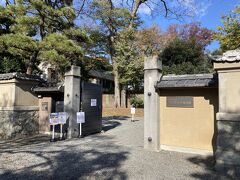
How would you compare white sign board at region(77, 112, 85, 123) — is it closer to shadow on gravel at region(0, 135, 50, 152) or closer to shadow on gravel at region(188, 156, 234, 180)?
shadow on gravel at region(0, 135, 50, 152)

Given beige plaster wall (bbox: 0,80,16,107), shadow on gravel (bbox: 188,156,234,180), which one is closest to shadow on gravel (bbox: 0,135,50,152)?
beige plaster wall (bbox: 0,80,16,107)

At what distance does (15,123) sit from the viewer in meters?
10.8

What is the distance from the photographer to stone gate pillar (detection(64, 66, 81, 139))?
400 inches

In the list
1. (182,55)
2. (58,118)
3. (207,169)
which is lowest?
(207,169)

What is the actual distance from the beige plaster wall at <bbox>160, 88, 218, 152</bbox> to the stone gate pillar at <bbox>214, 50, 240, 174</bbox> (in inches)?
47.1

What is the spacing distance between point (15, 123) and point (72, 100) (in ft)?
9.62

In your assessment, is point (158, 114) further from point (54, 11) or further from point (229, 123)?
point (54, 11)

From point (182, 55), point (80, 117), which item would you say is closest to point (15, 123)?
point (80, 117)

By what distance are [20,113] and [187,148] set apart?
24.9 ft

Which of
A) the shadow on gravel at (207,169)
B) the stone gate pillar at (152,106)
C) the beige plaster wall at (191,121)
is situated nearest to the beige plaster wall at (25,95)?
the stone gate pillar at (152,106)

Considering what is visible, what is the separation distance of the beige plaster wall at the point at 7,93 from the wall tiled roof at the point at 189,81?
680 cm

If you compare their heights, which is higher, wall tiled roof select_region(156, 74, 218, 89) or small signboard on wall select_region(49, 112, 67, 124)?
wall tiled roof select_region(156, 74, 218, 89)

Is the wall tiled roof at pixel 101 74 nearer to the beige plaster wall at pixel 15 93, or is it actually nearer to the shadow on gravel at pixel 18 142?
the beige plaster wall at pixel 15 93

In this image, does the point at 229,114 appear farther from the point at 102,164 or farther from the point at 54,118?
the point at 54,118
